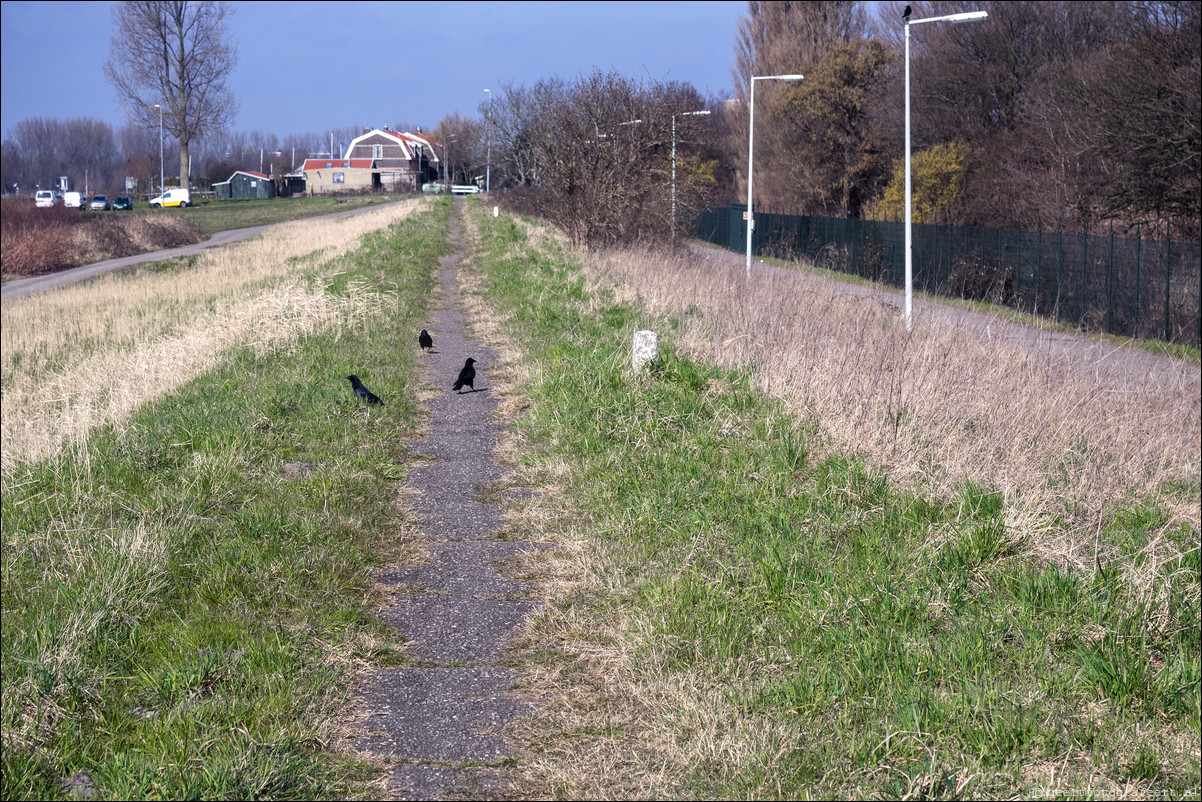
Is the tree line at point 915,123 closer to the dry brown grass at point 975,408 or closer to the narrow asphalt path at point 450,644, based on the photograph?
the dry brown grass at point 975,408

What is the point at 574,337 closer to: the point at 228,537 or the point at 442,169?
the point at 228,537

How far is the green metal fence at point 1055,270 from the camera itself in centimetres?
1834

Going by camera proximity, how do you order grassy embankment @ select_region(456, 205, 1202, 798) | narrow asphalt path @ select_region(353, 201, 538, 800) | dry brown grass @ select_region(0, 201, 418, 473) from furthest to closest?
dry brown grass @ select_region(0, 201, 418, 473), narrow asphalt path @ select_region(353, 201, 538, 800), grassy embankment @ select_region(456, 205, 1202, 798)

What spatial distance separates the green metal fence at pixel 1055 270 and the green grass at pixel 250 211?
36202mm

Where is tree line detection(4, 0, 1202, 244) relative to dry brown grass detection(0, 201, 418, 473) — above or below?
above

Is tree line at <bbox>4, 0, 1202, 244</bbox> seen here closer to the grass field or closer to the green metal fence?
the green metal fence

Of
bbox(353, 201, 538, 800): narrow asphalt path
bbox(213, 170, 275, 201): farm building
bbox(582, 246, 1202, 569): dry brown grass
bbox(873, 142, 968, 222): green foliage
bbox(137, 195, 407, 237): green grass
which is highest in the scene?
bbox(213, 170, 275, 201): farm building

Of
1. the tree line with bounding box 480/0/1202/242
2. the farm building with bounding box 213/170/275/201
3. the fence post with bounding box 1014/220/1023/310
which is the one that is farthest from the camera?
the farm building with bounding box 213/170/275/201

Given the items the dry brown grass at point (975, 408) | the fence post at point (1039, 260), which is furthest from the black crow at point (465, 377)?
the fence post at point (1039, 260)

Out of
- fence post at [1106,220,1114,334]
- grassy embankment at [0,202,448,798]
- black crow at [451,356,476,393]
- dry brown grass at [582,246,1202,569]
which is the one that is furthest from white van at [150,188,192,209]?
black crow at [451,356,476,393]

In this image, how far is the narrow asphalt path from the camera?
11.3 feet

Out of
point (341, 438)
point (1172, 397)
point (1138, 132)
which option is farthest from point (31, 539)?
point (1138, 132)

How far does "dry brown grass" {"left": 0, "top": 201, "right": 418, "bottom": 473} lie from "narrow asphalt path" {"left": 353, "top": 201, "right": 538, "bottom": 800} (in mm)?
3245

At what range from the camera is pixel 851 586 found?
4.45m
